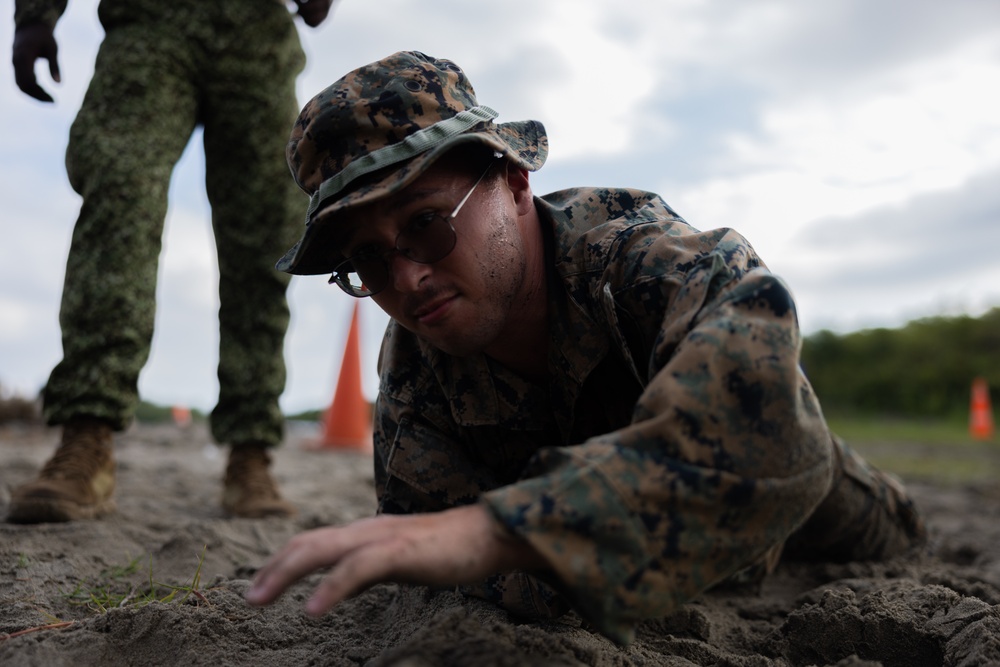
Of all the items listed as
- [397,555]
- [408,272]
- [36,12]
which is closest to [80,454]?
[36,12]

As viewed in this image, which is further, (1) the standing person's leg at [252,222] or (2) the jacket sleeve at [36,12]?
(1) the standing person's leg at [252,222]

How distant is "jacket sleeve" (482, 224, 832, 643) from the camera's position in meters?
1.10

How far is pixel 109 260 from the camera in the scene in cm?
270

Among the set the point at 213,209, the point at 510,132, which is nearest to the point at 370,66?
the point at 510,132

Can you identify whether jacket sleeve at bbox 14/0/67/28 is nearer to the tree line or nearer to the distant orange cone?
the distant orange cone

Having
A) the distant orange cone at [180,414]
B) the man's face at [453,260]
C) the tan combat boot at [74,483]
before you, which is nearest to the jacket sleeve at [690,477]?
the man's face at [453,260]

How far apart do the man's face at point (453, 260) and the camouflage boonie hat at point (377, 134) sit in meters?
0.06

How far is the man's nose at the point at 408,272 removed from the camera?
1.61m

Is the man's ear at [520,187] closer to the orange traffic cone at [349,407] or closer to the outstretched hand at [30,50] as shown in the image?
the outstretched hand at [30,50]

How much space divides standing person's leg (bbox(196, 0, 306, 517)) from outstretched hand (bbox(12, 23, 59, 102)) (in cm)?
50

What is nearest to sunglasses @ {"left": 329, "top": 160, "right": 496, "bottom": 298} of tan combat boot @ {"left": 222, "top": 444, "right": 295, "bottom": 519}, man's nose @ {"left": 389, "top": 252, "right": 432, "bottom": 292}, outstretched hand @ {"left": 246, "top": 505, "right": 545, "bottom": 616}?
man's nose @ {"left": 389, "top": 252, "right": 432, "bottom": 292}

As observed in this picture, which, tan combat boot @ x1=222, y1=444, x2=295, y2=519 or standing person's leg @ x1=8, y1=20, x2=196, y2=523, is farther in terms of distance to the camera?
tan combat boot @ x1=222, y1=444, x2=295, y2=519

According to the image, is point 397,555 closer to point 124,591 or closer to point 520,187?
point 520,187

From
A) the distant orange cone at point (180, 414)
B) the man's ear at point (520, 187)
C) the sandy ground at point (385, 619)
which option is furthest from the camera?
the distant orange cone at point (180, 414)
